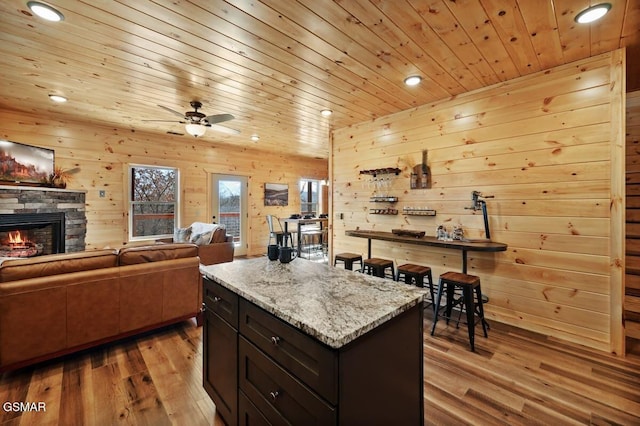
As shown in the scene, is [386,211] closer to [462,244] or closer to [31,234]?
[462,244]

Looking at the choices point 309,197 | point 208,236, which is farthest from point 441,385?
point 309,197

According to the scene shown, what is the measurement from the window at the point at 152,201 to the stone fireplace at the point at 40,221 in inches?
33.5

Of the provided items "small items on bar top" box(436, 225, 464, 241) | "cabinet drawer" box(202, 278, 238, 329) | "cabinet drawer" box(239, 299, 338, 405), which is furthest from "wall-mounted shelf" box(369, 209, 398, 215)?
"cabinet drawer" box(239, 299, 338, 405)

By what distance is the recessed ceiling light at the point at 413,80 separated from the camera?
9.68 feet

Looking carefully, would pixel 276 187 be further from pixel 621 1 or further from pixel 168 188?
pixel 621 1

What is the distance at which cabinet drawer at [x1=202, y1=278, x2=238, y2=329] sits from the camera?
1.48 m

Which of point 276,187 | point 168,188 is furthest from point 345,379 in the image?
point 276,187

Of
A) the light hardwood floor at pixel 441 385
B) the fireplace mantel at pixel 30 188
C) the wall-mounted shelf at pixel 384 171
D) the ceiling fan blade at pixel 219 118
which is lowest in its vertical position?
the light hardwood floor at pixel 441 385

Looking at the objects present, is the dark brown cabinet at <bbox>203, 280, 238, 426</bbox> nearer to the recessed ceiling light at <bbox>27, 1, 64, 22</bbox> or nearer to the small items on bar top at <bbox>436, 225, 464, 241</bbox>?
the recessed ceiling light at <bbox>27, 1, 64, 22</bbox>

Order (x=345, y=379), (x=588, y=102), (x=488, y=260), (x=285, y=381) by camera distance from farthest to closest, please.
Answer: (x=488, y=260) → (x=588, y=102) → (x=285, y=381) → (x=345, y=379)

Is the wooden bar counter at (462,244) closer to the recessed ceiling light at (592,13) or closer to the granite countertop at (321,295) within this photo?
the granite countertop at (321,295)

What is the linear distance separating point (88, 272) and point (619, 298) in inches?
182

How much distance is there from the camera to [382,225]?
4.22 m

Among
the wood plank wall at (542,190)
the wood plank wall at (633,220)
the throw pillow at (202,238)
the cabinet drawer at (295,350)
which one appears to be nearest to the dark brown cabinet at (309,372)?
the cabinet drawer at (295,350)
